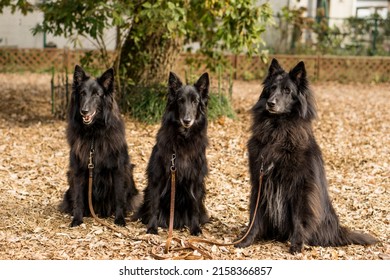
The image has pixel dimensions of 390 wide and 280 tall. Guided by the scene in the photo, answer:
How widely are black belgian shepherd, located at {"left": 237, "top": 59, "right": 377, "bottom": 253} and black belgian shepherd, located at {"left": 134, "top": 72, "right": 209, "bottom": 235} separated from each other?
545mm

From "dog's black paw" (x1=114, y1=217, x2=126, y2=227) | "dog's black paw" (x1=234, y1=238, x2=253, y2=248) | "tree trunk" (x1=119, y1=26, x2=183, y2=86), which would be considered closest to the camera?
"dog's black paw" (x1=234, y1=238, x2=253, y2=248)

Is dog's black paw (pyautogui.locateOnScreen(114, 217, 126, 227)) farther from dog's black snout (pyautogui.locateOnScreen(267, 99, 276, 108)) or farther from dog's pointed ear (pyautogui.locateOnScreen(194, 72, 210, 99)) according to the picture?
dog's black snout (pyautogui.locateOnScreen(267, 99, 276, 108))

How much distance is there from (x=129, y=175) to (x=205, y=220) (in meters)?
0.93

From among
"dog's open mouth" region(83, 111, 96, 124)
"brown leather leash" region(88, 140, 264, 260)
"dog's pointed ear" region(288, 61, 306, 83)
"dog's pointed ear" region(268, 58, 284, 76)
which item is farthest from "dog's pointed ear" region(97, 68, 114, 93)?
"dog's pointed ear" region(288, 61, 306, 83)

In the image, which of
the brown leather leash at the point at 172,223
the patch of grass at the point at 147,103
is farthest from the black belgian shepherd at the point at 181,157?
the patch of grass at the point at 147,103

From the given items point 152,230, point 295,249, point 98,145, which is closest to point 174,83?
point 98,145

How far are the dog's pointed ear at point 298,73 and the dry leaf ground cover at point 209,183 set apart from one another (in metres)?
1.52

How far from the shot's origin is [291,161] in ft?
16.8

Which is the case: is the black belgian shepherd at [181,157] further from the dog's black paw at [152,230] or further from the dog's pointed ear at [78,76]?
the dog's pointed ear at [78,76]

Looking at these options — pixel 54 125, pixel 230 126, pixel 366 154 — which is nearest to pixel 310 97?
pixel 366 154

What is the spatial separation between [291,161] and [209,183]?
2.54m

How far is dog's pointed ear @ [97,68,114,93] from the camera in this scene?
5711 mm

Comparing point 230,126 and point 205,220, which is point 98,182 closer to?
point 205,220

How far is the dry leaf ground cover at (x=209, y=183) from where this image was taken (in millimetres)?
5141
